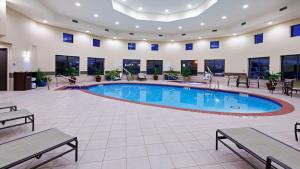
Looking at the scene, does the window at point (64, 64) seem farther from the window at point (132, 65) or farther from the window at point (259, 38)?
the window at point (259, 38)

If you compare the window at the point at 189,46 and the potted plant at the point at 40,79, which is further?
the window at the point at 189,46

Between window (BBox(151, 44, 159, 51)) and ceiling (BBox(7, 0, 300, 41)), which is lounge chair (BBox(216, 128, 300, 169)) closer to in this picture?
ceiling (BBox(7, 0, 300, 41))

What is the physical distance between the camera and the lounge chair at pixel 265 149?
1661 millimetres

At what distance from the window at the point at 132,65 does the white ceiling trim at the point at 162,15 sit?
17.5ft

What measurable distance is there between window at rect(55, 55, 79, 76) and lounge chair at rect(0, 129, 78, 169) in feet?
34.1

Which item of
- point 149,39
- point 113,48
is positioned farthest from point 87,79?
point 149,39

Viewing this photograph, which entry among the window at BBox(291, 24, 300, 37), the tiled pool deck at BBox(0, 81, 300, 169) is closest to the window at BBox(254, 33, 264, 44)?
the window at BBox(291, 24, 300, 37)

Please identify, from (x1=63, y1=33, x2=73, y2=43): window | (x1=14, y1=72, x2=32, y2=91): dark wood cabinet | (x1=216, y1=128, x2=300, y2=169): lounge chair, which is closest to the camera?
(x1=216, y1=128, x2=300, y2=169): lounge chair

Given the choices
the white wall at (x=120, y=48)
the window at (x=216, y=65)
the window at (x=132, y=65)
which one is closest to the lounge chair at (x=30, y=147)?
the white wall at (x=120, y=48)

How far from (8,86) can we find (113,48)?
27.6 feet

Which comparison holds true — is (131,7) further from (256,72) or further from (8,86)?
(256,72)

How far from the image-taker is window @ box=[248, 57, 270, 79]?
10.7 meters

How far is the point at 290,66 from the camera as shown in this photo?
9.34 m

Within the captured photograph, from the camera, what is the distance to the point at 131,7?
9.91 meters
